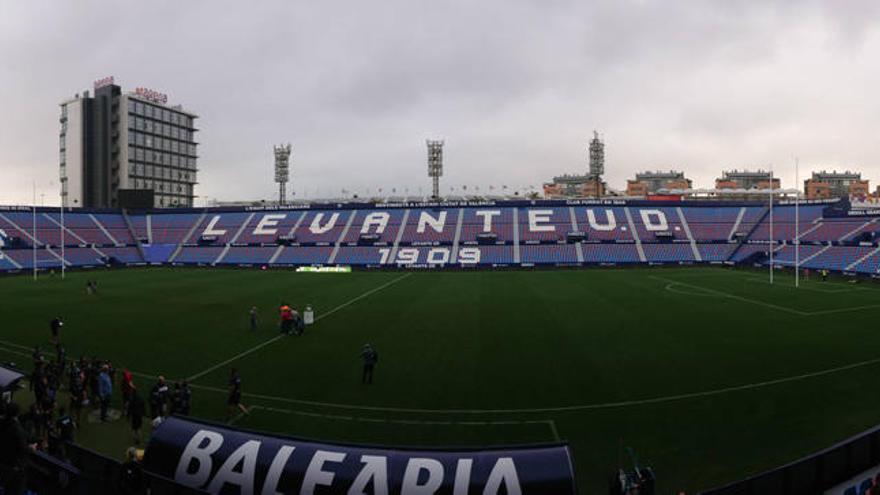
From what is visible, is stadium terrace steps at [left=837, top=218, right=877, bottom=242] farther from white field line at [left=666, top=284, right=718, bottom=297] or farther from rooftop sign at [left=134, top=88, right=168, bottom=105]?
rooftop sign at [left=134, top=88, right=168, bottom=105]

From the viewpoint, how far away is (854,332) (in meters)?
27.2

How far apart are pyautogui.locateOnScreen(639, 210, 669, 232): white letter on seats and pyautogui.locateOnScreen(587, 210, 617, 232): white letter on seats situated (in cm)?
474

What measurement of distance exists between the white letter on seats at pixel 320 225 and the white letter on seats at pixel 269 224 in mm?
5846

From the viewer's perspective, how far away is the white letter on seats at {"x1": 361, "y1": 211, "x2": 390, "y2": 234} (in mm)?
86438

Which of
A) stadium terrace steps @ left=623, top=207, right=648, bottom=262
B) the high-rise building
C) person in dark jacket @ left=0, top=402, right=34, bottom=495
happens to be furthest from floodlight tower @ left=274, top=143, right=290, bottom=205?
person in dark jacket @ left=0, top=402, right=34, bottom=495

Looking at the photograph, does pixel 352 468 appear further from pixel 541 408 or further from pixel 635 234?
pixel 635 234

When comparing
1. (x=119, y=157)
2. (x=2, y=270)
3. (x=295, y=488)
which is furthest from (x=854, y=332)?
(x=119, y=157)

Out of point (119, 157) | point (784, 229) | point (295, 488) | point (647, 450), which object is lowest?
point (647, 450)

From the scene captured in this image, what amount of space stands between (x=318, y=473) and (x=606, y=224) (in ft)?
269

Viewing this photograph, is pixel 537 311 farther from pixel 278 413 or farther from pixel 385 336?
pixel 278 413

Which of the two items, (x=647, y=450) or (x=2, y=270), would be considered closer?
(x=647, y=450)

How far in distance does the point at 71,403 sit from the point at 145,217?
8799cm

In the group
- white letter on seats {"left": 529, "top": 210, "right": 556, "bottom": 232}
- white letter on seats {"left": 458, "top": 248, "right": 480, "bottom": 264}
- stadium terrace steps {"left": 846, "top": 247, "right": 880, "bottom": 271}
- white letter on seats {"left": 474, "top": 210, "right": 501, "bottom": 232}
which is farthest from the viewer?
white letter on seats {"left": 474, "top": 210, "right": 501, "bottom": 232}

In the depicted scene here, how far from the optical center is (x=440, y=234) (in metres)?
84.6
